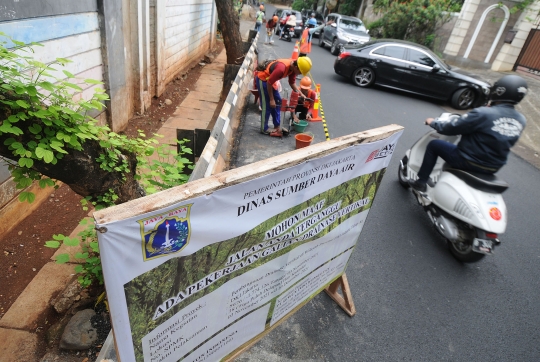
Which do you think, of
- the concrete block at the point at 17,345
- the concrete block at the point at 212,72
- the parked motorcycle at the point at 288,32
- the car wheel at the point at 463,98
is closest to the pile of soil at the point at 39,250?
the concrete block at the point at 17,345

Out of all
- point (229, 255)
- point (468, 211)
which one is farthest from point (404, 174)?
point (229, 255)

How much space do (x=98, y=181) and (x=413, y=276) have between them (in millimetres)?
3317

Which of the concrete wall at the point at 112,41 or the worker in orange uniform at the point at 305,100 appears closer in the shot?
the concrete wall at the point at 112,41

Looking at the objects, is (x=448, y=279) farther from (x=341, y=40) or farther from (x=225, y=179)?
(x=341, y=40)

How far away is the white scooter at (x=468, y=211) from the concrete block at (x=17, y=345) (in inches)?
168

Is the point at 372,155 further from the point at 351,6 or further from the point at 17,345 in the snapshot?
the point at 351,6

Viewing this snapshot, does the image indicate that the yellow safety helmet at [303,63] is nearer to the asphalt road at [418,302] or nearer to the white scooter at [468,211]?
the asphalt road at [418,302]

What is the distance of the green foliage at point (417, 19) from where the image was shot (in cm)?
1752

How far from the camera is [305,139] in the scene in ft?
18.6

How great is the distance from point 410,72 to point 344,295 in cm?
964

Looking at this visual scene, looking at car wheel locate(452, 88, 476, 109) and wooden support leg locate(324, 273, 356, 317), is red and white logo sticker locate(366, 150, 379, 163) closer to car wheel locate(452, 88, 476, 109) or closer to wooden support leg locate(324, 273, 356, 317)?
wooden support leg locate(324, 273, 356, 317)

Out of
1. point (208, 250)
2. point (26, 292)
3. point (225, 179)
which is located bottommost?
point (26, 292)

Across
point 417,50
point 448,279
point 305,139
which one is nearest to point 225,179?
point 448,279

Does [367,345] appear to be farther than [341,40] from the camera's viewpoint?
No
